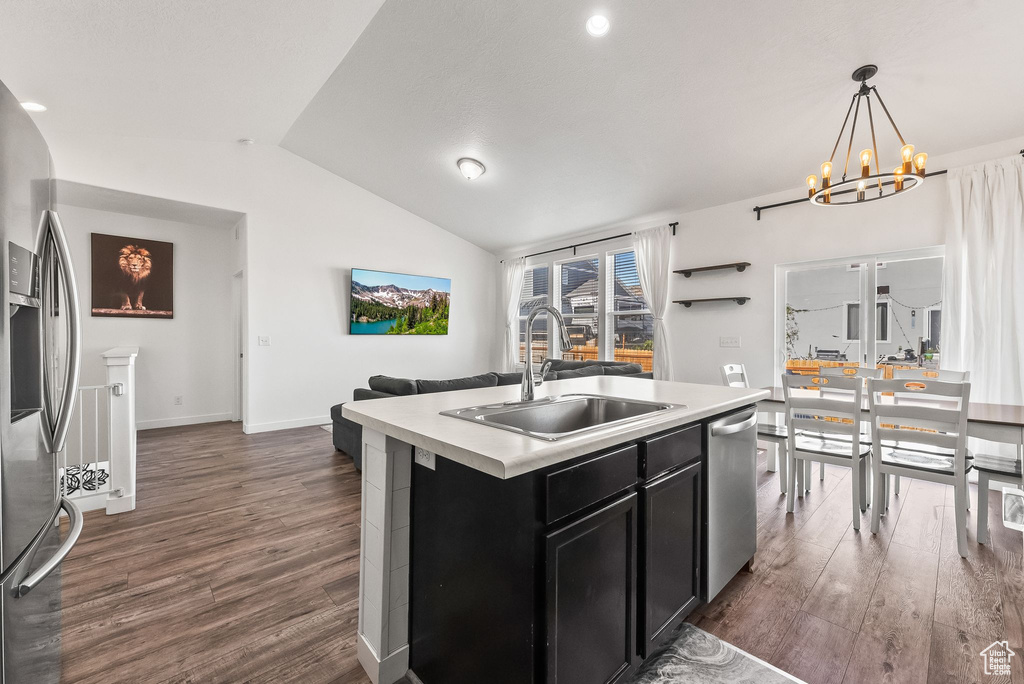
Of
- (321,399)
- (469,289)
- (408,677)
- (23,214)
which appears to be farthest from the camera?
(469,289)

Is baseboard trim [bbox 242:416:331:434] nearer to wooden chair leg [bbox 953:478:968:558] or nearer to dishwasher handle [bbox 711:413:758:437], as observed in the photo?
dishwasher handle [bbox 711:413:758:437]

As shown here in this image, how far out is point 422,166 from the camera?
4.89 m

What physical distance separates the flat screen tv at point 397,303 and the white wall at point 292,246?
0.15 metres

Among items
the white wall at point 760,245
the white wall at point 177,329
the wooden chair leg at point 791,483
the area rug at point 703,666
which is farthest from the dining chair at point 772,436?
the white wall at point 177,329

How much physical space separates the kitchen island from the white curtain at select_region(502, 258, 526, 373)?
5.42m

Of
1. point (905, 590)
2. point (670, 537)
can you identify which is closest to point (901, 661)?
point (905, 590)

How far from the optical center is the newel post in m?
2.64

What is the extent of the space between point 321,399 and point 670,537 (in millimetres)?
5013

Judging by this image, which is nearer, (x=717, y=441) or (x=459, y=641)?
(x=459, y=641)

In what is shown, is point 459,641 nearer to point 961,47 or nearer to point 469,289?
point 961,47

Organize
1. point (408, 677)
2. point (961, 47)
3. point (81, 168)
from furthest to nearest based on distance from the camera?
point (81, 168) → point (961, 47) → point (408, 677)

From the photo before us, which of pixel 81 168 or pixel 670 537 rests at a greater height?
pixel 81 168

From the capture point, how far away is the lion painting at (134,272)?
483cm

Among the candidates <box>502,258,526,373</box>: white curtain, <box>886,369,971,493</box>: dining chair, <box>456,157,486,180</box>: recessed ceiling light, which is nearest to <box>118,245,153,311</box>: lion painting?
<box>456,157,486,180</box>: recessed ceiling light
